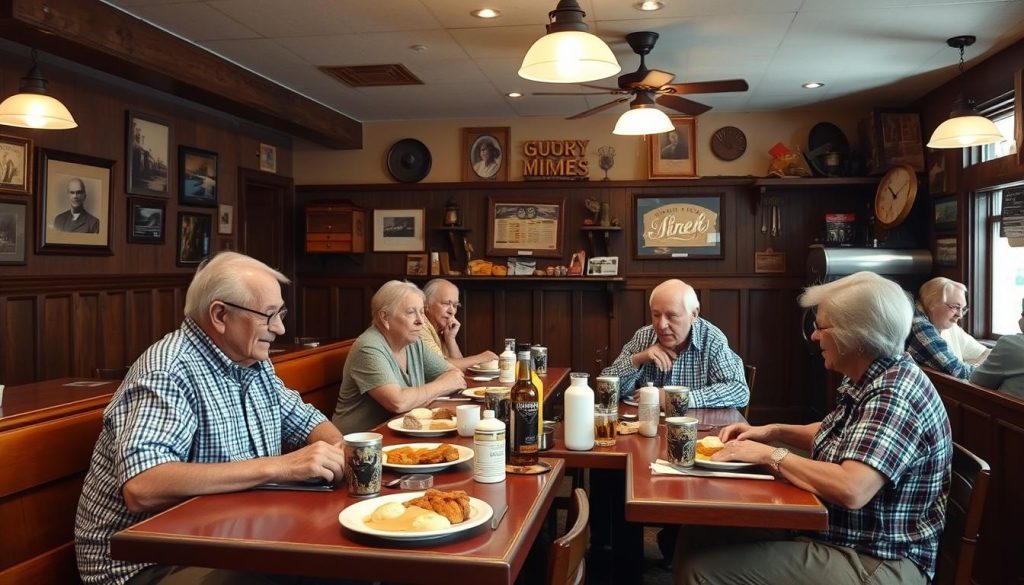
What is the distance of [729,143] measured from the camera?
7031mm

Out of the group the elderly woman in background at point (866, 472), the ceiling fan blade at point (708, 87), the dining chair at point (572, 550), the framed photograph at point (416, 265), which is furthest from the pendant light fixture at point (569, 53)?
the framed photograph at point (416, 265)

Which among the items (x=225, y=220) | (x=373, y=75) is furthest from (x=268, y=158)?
(x=373, y=75)

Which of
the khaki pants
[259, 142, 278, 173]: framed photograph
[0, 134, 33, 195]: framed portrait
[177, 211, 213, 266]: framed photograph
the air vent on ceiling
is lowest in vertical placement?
the khaki pants

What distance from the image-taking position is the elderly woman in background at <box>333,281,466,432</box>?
3.29m

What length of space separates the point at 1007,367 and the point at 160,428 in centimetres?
334

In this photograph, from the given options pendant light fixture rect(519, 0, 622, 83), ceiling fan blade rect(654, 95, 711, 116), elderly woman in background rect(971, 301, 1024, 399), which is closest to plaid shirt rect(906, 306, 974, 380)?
elderly woman in background rect(971, 301, 1024, 399)

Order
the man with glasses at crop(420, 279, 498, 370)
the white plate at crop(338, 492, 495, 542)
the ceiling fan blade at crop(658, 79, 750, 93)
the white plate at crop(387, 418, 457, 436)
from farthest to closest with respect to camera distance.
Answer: the man with glasses at crop(420, 279, 498, 370) < the ceiling fan blade at crop(658, 79, 750, 93) < the white plate at crop(387, 418, 457, 436) < the white plate at crop(338, 492, 495, 542)

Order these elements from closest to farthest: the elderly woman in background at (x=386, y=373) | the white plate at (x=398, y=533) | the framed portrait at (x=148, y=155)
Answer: the white plate at (x=398, y=533) < the elderly woman in background at (x=386, y=373) < the framed portrait at (x=148, y=155)

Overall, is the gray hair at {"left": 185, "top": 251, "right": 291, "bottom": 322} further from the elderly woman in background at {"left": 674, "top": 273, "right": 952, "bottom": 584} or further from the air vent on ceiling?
the air vent on ceiling

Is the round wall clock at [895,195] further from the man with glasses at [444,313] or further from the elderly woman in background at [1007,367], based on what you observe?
the man with glasses at [444,313]

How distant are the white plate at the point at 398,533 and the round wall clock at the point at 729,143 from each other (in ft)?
18.9

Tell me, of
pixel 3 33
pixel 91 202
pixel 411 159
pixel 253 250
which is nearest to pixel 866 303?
pixel 3 33

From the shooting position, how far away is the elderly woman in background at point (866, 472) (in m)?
2.01

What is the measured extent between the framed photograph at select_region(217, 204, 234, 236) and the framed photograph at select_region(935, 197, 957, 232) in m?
5.60
